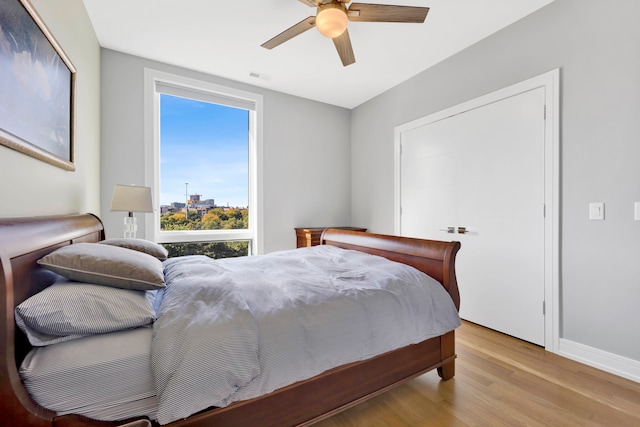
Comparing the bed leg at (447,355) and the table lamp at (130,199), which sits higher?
the table lamp at (130,199)

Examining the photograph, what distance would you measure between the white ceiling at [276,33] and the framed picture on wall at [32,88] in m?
0.96

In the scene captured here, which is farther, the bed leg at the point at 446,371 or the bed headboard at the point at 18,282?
the bed leg at the point at 446,371

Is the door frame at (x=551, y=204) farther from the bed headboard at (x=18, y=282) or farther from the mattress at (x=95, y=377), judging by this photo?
the bed headboard at (x=18, y=282)

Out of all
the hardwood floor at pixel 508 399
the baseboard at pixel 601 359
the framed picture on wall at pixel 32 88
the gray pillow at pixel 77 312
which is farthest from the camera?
the baseboard at pixel 601 359

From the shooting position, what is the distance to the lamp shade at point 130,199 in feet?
7.67

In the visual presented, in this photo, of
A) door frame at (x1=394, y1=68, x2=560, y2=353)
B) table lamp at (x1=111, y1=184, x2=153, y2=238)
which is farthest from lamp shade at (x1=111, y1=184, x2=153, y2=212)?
door frame at (x1=394, y1=68, x2=560, y2=353)

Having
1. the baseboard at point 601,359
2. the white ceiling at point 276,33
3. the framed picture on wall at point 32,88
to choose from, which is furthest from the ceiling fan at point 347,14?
the baseboard at point 601,359

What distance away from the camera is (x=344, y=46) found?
2223 millimetres

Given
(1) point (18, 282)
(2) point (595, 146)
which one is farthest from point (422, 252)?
(1) point (18, 282)

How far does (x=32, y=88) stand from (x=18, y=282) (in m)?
1.05

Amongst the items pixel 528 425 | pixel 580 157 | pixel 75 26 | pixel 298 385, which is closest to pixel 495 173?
pixel 580 157

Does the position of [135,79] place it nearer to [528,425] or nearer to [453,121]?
[453,121]

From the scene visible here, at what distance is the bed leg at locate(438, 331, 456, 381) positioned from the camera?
1.77 m

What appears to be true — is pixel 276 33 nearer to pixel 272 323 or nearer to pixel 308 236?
pixel 308 236
